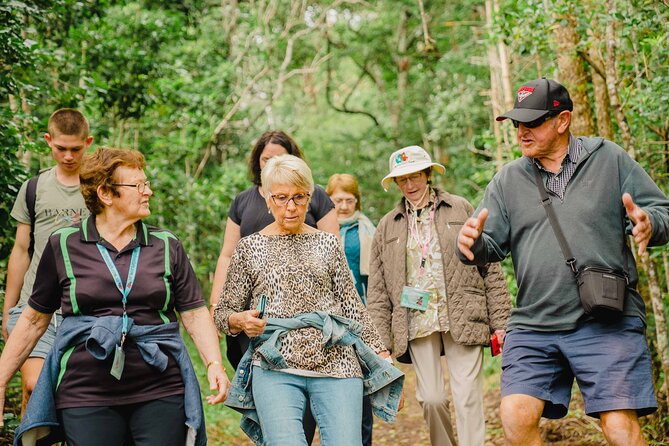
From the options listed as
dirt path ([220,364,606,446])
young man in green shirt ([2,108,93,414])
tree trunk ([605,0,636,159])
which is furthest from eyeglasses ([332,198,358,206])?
dirt path ([220,364,606,446])

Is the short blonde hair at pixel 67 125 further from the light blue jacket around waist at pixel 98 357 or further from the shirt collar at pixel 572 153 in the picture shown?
the shirt collar at pixel 572 153

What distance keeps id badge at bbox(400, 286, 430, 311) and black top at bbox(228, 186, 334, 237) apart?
861 mm

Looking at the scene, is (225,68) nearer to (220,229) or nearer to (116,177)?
(220,229)

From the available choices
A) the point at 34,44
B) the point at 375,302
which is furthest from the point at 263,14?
the point at 375,302

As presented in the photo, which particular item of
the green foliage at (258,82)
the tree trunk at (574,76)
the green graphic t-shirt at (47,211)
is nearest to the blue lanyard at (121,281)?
the green graphic t-shirt at (47,211)

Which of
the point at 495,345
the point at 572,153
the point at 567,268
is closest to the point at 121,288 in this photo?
the point at 567,268

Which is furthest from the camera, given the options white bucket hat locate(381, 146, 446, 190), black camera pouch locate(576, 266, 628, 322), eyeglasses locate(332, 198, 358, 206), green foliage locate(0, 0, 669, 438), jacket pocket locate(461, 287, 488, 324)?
eyeglasses locate(332, 198, 358, 206)

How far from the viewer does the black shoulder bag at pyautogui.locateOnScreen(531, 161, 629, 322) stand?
12.9 feet

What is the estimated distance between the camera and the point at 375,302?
5.90m

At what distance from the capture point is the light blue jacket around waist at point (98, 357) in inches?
149

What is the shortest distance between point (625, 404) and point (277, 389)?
69.3 inches

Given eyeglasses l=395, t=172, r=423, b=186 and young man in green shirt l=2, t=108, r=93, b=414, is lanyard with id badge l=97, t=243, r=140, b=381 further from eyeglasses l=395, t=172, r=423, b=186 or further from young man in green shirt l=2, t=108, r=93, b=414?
eyeglasses l=395, t=172, r=423, b=186

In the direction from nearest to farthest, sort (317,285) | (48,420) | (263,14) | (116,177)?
(48,420) → (116,177) → (317,285) → (263,14)

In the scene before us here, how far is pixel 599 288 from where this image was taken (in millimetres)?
3949
